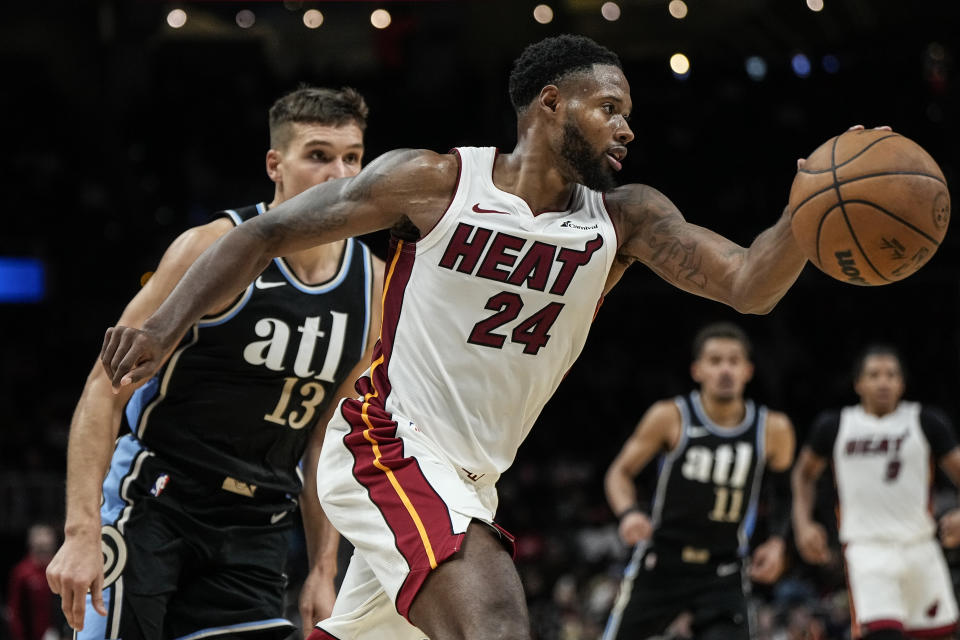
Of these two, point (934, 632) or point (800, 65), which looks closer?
point (934, 632)

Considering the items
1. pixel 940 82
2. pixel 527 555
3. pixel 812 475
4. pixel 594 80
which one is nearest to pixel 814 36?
pixel 940 82

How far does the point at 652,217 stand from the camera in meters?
3.70

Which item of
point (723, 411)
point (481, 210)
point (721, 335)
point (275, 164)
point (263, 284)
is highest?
point (275, 164)

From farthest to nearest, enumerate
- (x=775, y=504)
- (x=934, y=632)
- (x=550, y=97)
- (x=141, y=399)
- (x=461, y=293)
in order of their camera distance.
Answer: (x=934, y=632) → (x=775, y=504) → (x=141, y=399) → (x=550, y=97) → (x=461, y=293)

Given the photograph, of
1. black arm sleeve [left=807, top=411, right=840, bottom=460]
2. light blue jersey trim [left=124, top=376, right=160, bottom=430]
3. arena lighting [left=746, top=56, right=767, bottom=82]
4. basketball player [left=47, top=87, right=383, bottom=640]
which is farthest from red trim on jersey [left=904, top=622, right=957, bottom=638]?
arena lighting [left=746, top=56, right=767, bottom=82]

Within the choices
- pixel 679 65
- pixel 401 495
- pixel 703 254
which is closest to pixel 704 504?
pixel 703 254

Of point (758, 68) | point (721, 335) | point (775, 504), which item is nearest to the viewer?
point (721, 335)

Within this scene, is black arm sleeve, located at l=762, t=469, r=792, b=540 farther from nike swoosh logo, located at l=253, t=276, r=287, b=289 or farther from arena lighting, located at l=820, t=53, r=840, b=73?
arena lighting, located at l=820, t=53, r=840, b=73

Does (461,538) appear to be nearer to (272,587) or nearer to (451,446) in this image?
(451,446)

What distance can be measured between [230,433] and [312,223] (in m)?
0.95

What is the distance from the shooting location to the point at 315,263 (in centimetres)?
425

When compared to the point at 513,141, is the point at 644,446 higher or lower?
lower

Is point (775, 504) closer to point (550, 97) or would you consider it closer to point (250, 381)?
point (250, 381)

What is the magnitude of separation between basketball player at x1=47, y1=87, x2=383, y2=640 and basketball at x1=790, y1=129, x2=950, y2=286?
168cm
